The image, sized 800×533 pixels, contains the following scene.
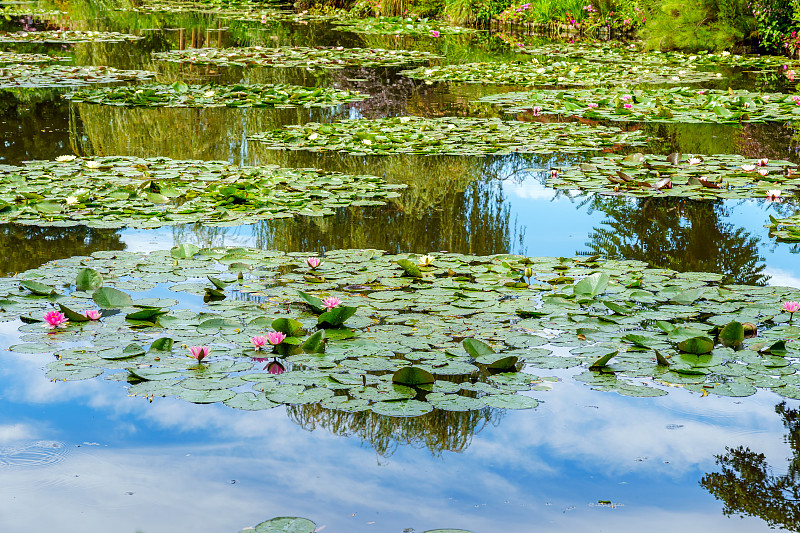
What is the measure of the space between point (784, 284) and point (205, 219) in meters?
2.92

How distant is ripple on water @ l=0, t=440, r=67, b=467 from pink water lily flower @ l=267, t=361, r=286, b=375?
0.68 m

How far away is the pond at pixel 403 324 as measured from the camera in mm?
2162

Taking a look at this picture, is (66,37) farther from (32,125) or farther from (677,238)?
(677,238)

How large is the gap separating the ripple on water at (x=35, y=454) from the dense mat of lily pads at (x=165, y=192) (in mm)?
2183

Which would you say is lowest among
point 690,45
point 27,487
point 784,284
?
point 27,487

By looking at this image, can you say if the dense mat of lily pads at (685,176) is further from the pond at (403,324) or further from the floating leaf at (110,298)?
the floating leaf at (110,298)

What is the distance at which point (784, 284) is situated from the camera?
3.64 metres

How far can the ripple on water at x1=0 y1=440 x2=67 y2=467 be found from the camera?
90.2 inches

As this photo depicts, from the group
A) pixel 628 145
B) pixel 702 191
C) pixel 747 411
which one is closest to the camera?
pixel 747 411

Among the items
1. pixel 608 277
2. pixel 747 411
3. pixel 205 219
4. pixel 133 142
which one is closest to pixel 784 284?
pixel 608 277

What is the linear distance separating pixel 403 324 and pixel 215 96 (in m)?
6.25

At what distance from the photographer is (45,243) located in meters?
4.28

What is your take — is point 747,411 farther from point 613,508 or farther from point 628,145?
point 628,145

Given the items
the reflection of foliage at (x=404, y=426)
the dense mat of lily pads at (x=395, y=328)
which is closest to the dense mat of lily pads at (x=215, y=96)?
the dense mat of lily pads at (x=395, y=328)
